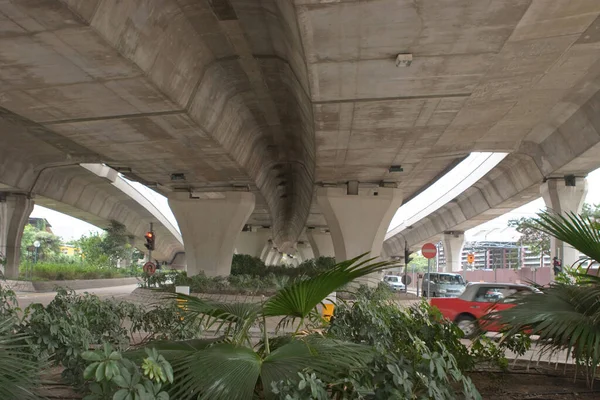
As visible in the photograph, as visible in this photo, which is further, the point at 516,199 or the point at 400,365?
the point at 516,199

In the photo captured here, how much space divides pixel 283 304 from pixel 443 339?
207 centimetres


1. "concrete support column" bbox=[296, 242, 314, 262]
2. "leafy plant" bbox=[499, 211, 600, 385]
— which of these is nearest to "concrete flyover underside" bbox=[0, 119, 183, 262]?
"leafy plant" bbox=[499, 211, 600, 385]

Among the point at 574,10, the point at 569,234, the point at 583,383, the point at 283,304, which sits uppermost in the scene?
the point at 574,10

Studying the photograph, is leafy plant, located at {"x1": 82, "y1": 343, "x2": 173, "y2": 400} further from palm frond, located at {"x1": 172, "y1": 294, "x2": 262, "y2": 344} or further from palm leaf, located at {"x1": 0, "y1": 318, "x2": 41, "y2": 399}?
palm frond, located at {"x1": 172, "y1": 294, "x2": 262, "y2": 344}

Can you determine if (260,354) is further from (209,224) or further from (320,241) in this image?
(320,241)

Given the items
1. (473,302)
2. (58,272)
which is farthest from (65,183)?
(473,302)

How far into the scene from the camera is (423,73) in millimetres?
10664

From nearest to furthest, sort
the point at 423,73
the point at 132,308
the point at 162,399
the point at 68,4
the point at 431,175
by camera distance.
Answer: the point at 162,399 → the point at 132,308 → the point at 68,4 → the point at 423,73 → the point at 431,175

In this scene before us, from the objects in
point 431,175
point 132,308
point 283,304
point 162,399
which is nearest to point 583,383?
point 283,304

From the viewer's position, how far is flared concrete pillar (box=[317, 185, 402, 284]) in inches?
964

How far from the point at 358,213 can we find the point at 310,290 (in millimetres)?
21466

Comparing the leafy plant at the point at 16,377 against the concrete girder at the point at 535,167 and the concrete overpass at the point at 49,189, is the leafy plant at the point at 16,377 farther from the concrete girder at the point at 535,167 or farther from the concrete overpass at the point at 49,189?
the concrete overpass at the point at 49,189

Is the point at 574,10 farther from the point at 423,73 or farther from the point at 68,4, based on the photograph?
the point at 68,4

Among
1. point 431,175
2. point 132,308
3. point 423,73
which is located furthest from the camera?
point 431,175
